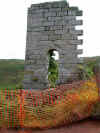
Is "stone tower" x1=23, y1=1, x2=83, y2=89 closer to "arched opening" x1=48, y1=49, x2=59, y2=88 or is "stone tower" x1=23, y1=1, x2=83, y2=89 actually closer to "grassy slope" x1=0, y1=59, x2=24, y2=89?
"arched opening" x1=48, y1=49, x2=59, y2=88

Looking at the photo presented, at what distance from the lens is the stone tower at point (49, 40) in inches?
401

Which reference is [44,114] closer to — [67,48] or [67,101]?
[67,101]

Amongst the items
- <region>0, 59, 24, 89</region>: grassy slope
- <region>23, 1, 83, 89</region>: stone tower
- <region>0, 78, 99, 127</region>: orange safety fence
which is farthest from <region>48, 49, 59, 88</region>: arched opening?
<region>0, 59, 24, 89</region>: grassy slope

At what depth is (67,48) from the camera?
33.6 ft

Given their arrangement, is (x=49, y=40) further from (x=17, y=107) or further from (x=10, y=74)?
(x=10, y=74)

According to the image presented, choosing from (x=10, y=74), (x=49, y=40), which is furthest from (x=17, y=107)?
(x=10, y=74)

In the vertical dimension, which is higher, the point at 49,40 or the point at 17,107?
the point at 49,40

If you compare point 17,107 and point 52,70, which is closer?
point 17,107

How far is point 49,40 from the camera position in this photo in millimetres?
10531

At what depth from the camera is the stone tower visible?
10.2 meters

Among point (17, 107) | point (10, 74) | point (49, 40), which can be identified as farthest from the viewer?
point (10, 74)

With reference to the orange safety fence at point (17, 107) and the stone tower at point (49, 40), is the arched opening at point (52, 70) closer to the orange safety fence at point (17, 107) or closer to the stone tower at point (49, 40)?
the stone tower at point (49, 40)

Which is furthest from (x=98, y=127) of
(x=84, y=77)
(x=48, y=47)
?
(x=48, y=47)

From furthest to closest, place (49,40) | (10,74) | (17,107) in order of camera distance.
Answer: (10,74)
(49,40)
(17,107)
